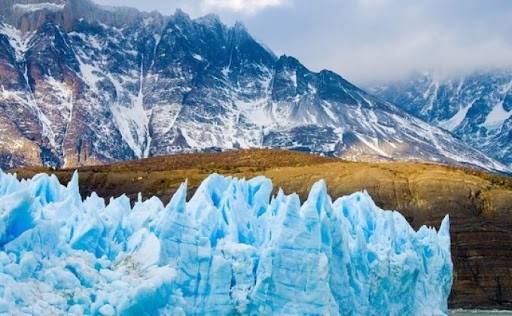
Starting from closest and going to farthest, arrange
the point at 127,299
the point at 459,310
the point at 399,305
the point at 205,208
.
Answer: the point at 127,299
the point at 205,208
the point at 399,305
the point at 459,310

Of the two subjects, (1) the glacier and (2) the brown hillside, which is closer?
(1) the glacier

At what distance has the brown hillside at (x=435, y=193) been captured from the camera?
89062mm

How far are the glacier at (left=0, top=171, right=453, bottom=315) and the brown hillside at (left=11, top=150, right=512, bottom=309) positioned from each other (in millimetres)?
56152

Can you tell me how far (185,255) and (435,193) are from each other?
243 ft

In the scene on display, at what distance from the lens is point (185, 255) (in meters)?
25.8

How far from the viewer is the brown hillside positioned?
8906cm

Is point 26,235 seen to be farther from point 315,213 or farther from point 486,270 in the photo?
point 486,270

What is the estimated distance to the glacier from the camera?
2275 centimetres

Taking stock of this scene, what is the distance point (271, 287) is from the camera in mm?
27547

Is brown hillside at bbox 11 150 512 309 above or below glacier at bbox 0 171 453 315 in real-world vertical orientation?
above

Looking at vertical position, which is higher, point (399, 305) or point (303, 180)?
point (303, 180)

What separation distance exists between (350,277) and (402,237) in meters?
7.95

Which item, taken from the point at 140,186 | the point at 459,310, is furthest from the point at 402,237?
the point at 140,186

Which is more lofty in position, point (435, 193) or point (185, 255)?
point (435, 193)
